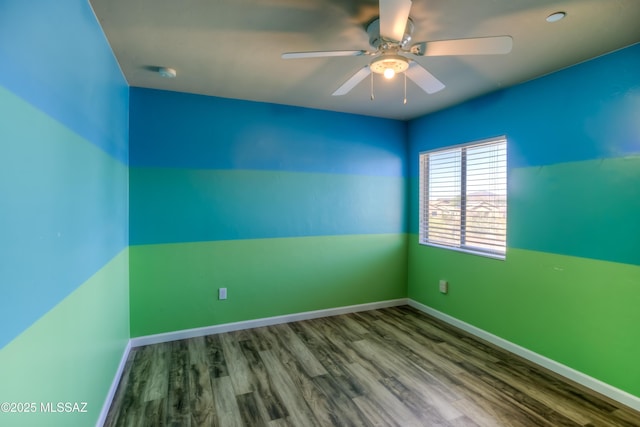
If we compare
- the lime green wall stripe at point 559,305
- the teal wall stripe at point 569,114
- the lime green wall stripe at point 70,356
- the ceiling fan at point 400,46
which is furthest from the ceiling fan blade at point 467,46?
the lime green wall stripe at point 70,356

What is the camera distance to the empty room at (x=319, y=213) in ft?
4.23

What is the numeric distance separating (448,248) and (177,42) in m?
3.19

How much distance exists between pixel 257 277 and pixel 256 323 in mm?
498

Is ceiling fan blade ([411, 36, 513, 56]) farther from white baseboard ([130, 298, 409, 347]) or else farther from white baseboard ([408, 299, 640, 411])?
white baseboard ([130, 298, 409, 347])

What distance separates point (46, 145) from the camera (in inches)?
43.7

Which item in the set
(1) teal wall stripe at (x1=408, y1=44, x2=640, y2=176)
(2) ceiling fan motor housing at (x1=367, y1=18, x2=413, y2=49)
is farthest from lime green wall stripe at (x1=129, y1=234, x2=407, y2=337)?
(2) ceiling fan motor housing at (x1=367, y1=18, x2=413, y2=49)

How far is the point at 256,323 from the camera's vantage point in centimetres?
333

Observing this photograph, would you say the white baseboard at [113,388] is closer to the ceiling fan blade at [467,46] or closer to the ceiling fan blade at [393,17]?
the ceiling fan blade at [393,17]

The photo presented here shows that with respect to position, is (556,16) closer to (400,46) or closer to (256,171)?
(400,46)

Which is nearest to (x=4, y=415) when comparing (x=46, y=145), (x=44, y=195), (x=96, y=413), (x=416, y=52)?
(x=44, y=195)

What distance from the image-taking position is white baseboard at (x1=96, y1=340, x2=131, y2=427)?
187 cm

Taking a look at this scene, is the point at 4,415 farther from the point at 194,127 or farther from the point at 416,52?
the point at 194,127

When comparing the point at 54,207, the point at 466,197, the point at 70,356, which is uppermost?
the point at 466,197

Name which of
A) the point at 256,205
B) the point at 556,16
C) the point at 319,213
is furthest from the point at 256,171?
the point at 556,16
